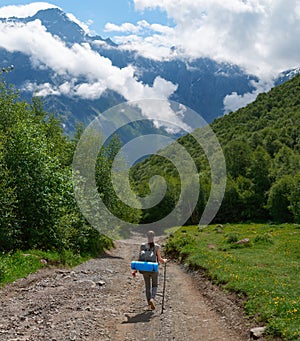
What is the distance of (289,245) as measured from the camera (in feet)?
110

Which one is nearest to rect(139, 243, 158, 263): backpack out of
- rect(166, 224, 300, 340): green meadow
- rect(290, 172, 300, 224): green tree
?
rect(166, 224, 300, 340): green meadow

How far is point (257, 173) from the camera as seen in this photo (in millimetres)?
102000

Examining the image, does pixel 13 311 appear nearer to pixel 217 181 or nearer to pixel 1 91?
A: pixel 1 91

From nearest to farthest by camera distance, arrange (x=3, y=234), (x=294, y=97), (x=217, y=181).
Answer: (x=3, y=234) → (x=217, y=181) → (x=294, y=97)

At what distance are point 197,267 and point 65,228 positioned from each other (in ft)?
31.2

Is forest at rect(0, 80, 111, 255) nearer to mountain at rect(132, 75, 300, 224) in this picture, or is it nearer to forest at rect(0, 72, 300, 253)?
forest at rect(0, 72, 300, 253)

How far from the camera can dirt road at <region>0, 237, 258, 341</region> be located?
38.4 feet

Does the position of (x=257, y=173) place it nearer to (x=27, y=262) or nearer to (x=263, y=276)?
(x=263, y=276)

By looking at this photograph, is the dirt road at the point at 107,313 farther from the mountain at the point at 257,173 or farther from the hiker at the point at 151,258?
the mountain at the point at 257,173

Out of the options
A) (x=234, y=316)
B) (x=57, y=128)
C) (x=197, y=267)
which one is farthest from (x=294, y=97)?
(x=234, y=316)

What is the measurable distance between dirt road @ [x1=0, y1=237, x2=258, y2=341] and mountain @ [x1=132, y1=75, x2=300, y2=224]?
156 ft

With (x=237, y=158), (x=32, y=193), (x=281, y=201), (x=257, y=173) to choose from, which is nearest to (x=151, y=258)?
(x=32, y=193)

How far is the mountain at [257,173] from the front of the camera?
263 feet

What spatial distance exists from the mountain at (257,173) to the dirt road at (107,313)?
47.5 meters
